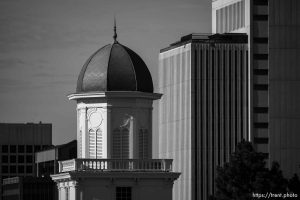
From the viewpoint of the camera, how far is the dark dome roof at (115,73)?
260 ft

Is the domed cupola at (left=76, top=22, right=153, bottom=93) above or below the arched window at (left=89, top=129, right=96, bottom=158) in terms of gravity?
above

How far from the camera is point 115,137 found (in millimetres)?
79250

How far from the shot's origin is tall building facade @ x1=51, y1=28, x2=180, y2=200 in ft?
255

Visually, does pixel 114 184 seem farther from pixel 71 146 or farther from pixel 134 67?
pixel 71 146

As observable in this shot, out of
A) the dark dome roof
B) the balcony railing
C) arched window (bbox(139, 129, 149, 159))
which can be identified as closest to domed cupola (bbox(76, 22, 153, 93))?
the dark dome roof

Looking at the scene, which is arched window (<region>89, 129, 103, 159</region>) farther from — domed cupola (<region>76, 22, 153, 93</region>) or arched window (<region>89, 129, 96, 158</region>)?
domed cupola (<region>76, 22, 153, 93</region>)

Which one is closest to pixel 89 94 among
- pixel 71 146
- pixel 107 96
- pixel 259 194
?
pixel 107 96

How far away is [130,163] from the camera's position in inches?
3066

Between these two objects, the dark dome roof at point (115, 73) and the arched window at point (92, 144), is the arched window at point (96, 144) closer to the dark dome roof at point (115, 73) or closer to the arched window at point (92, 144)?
the arched window at point (92, 144)

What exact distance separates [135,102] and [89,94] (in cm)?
234

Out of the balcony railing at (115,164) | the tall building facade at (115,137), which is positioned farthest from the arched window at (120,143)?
the balcony railing at (115,164)

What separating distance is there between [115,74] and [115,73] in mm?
81

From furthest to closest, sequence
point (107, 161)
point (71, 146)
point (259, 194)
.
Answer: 1. point (71, 146)
2. point (259, 194)
3. point (107, 161)

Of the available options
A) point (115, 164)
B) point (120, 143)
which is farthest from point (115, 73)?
point (115, 164)
